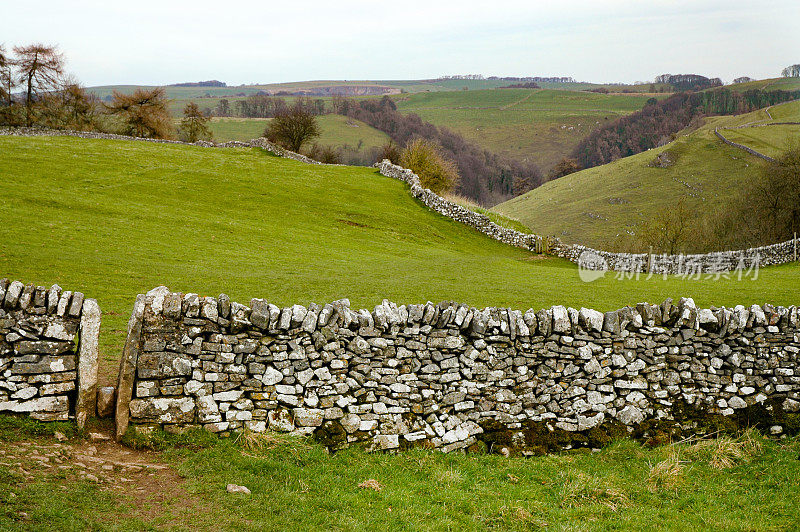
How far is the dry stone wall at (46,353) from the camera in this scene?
289 inches

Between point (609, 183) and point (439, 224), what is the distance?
71007 mm

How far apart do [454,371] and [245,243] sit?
1522 cm

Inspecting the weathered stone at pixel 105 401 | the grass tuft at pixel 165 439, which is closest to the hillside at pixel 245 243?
the weathered stone at pixel 105 401

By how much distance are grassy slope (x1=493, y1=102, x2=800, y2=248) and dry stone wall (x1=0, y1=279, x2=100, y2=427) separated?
219ft

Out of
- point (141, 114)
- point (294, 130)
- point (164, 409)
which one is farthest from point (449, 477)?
point (141, 114)

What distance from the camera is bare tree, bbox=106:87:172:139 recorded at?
183 ft

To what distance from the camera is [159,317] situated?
7.99 meters

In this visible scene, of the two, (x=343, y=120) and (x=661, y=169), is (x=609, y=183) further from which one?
(x=343, y=120)

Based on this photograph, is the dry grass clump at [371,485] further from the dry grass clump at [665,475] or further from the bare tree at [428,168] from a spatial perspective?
the bare tree at [428,168]

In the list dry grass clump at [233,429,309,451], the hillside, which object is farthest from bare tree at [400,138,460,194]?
dry grass clump at [233,429,309,451]

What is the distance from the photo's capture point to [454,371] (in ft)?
29.2

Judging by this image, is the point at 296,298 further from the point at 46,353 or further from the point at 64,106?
the point at 64,106

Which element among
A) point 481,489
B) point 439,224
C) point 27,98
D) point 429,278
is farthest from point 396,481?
point 27,98

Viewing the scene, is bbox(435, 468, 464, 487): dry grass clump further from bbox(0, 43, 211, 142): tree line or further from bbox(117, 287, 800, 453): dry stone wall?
bbox(0, 43, 211, 142): tree line
